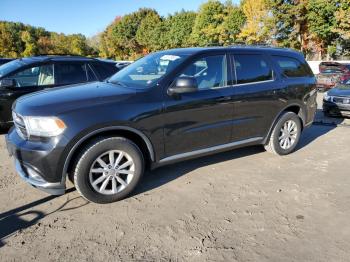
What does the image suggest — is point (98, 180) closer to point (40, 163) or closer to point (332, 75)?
point (40, 163)

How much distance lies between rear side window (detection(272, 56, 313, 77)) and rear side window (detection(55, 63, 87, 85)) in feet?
12.6

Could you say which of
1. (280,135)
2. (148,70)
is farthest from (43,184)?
(280,135)

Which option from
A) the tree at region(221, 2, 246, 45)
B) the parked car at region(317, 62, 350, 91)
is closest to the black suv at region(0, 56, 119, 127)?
the parked car at region(317, 62, 350, 91)

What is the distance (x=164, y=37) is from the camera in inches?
2327

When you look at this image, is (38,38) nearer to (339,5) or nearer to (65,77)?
(339,5)

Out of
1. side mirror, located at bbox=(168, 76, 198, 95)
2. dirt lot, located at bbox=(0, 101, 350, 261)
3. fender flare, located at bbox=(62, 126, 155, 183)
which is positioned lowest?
dirt lot, located at bbox=(0, 101, 350, 261)

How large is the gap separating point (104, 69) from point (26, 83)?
5.16 feet

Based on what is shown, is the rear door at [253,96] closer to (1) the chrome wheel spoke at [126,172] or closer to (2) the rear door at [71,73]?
(1) the chrome wheel spoke at [126,172]

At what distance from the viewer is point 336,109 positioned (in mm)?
8633

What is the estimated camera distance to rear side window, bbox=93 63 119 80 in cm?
712

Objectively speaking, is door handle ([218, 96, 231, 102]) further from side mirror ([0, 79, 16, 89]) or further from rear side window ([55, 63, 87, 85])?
side mirror ([0, 79, 16, 89])

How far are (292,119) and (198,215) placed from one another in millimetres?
2850

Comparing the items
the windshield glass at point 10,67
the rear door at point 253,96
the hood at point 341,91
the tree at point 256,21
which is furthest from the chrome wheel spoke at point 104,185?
the tree at point 256,21

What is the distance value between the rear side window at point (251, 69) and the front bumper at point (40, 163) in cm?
269
